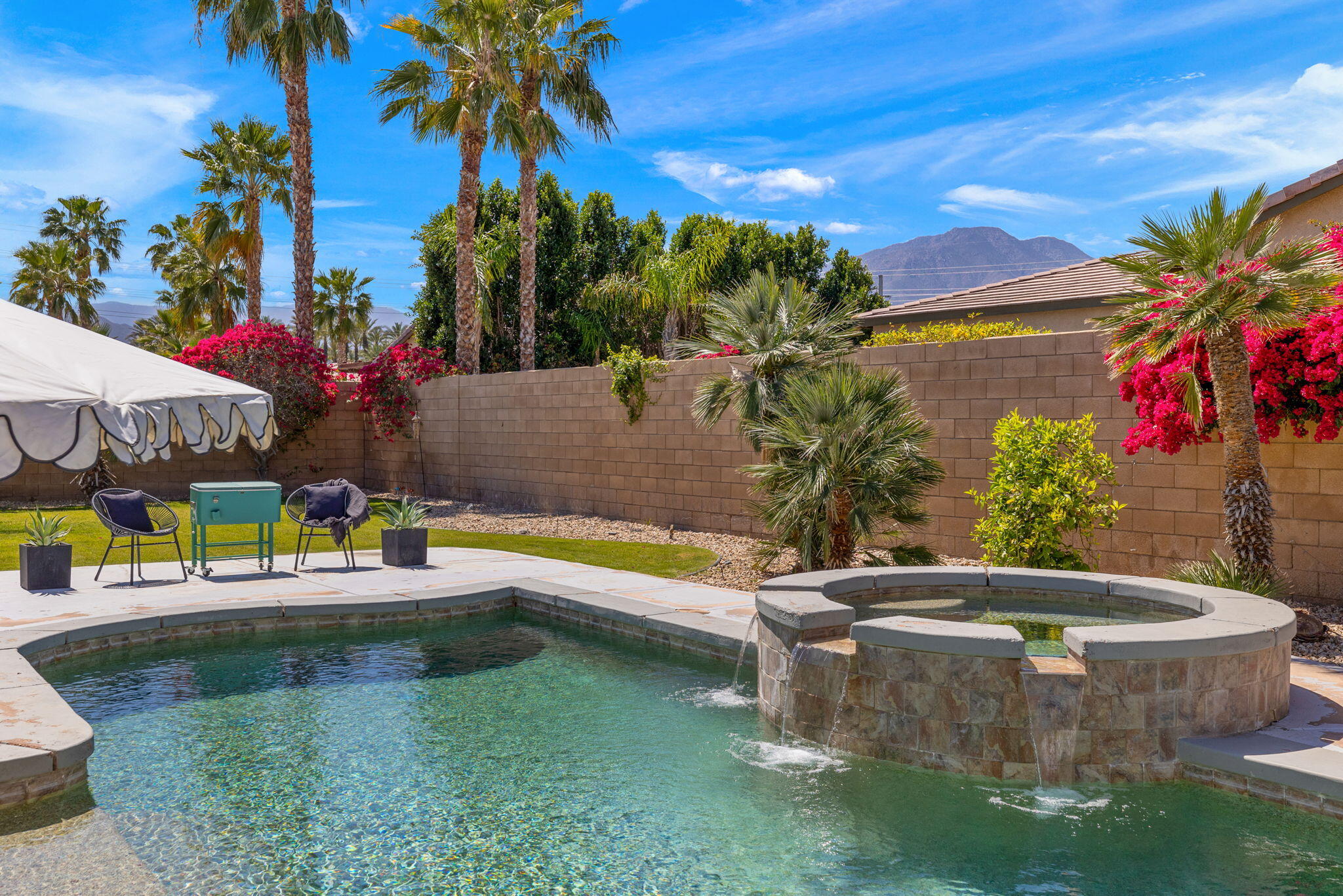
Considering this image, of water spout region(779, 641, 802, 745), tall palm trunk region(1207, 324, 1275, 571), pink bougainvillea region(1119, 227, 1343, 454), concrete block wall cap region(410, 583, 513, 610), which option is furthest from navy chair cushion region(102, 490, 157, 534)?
tall palm trunk region(1207, 324, 1275, 571)

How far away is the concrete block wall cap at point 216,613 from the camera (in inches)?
294

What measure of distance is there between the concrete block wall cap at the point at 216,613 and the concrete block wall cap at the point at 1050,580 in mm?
5758

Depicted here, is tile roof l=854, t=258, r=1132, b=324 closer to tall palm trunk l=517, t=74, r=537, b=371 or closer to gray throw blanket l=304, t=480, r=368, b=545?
tall palm trunk l=517, t=74, r=537, b=371

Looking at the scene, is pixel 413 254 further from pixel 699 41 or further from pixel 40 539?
pixel 40 539

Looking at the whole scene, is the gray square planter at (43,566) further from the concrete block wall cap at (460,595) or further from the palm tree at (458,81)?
the palm tree at (458,81)

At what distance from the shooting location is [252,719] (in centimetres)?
568

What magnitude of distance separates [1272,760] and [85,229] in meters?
45.8

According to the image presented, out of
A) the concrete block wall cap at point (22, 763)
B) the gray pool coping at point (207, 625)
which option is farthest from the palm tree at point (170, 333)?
the concrete block wall cap at point (22, 763)

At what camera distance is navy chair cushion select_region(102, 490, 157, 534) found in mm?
9305

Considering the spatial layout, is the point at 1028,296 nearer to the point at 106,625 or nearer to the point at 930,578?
the point at 930,578

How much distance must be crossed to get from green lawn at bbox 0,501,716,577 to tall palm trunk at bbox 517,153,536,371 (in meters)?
5.67

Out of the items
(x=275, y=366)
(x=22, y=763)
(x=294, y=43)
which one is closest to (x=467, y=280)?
(x=275, y=366)

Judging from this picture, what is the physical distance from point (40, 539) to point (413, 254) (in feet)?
69.1

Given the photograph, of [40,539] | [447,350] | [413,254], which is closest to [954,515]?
[40,539]
